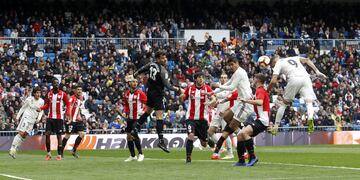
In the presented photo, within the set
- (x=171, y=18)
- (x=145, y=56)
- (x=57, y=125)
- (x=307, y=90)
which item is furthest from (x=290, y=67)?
(x=171, y=18)

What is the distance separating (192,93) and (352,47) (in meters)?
33.6

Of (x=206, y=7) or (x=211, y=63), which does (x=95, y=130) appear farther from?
(x=206, y=7)

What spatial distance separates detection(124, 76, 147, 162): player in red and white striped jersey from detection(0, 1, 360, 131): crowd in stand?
16280 mm

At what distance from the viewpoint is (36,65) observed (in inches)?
1770

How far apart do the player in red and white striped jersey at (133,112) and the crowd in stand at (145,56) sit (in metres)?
16.3

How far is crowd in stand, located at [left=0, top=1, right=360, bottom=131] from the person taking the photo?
43.2m

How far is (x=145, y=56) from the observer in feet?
159

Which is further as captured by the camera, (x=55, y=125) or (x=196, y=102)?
(x=55, y=125)

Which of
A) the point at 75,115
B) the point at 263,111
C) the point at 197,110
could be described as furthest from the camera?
the point at 75,115

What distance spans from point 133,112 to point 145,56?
25.1 meters

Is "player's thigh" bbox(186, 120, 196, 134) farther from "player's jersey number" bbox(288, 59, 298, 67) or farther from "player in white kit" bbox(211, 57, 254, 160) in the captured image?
"player's jersey number" bbox(288, 59, 298, 67)

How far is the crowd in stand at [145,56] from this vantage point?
43156 millimetres

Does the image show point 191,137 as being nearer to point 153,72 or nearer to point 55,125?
point 153,72

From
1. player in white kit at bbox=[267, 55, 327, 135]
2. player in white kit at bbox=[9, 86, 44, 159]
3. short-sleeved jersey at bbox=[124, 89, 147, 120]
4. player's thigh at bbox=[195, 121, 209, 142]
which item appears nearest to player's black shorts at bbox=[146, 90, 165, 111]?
player's thigh at bbox=[195, 121, 209, 142]
